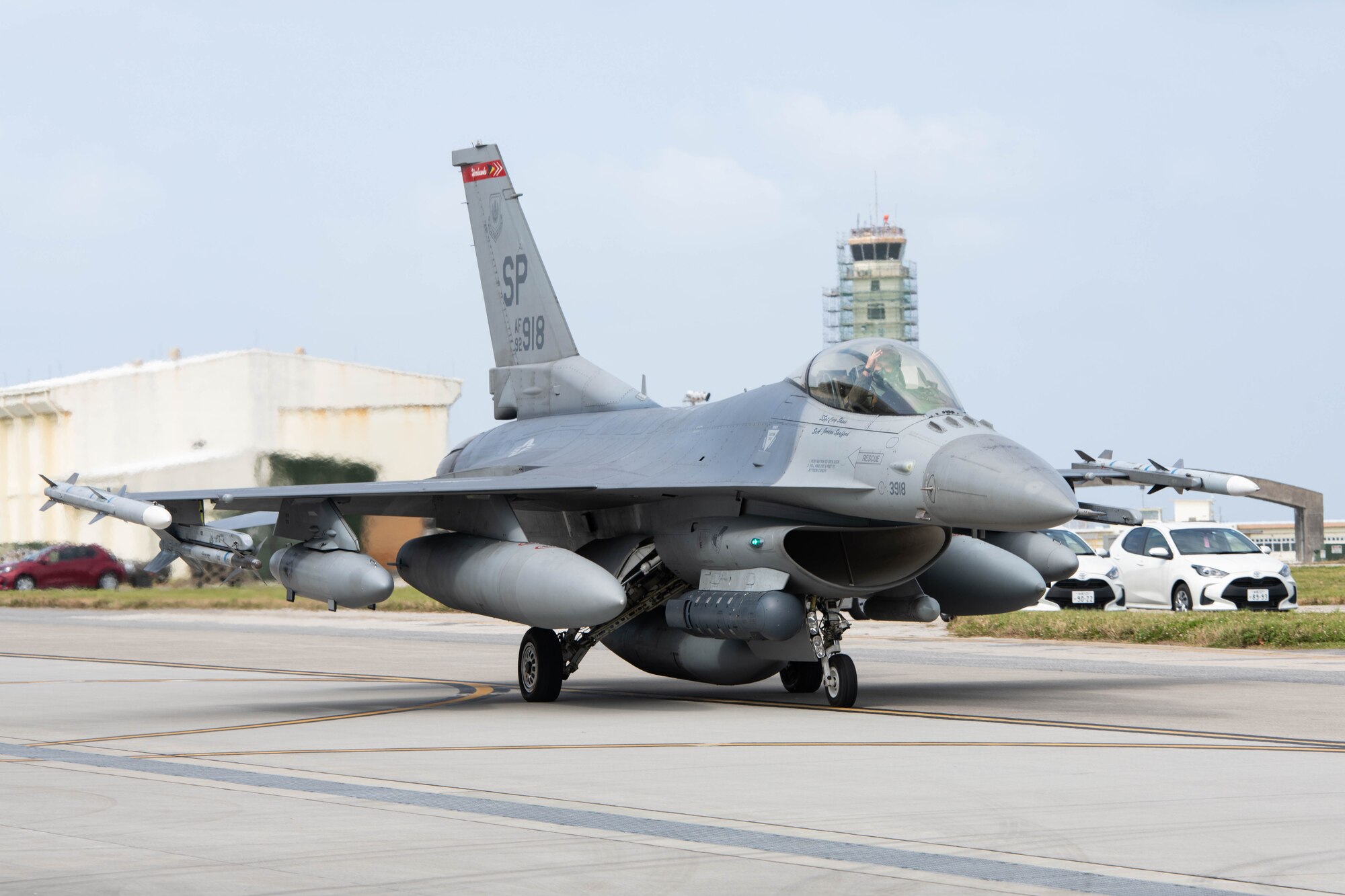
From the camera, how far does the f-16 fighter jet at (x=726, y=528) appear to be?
44.8 feet

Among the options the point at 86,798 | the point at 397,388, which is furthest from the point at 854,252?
the point at 86,798

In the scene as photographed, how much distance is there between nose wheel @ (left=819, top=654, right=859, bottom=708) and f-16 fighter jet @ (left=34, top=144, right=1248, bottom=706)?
0.07 ft

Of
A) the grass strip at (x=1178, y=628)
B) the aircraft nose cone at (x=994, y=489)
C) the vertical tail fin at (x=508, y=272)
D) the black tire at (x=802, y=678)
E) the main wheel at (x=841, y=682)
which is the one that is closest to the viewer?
the aircraft nose cone at (x=994, y=489)

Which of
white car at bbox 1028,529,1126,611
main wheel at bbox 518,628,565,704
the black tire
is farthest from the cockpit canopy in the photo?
white car at bbox 1028,529,1126,611

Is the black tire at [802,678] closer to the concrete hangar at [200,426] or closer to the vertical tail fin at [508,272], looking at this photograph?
the vertical tail fin at [508,272]

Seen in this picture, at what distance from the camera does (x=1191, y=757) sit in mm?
10539

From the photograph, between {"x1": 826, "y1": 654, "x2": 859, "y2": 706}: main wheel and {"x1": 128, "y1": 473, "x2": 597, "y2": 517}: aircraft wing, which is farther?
{"x1": 128, "y1": 473, "x2": 597, "y2": 517}: aircraft wing

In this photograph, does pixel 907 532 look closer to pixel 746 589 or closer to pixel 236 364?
pixel 746 589

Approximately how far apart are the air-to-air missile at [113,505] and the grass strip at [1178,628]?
13.6 metres

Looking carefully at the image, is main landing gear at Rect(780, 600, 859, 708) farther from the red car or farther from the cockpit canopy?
the red car

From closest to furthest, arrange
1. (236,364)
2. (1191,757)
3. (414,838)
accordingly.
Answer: (414,838)
(1191,757)
(236,364)

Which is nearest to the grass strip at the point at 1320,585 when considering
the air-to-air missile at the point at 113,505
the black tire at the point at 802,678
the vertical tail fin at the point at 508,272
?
the black tire at the point at 802,678

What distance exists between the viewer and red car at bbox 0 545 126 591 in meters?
45.6

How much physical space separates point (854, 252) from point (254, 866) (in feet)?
452
